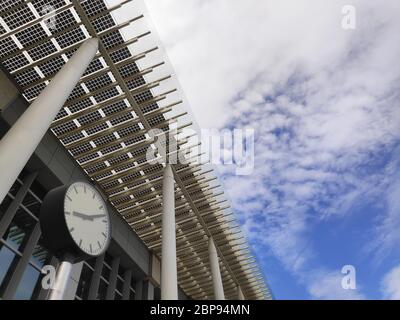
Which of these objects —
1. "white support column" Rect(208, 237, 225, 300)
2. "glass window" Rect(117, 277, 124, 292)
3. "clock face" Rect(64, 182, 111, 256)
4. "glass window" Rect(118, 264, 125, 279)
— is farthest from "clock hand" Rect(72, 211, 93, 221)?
"white support column" Rect(208, 237, 225, 300)

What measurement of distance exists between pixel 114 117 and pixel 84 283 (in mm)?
7020

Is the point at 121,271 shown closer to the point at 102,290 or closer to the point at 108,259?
the point at 108,259

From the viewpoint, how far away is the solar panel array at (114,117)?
11.5m

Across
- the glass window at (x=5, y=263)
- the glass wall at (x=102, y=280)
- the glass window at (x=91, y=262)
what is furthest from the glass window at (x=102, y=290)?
the glass window at (x=5, y=263)

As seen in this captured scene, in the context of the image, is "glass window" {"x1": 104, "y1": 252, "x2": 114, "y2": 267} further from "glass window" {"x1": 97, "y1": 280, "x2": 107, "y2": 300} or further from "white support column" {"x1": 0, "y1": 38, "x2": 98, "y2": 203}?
"white support column" {"x1": 0, "y1": 38, "x2": 98, "y2": 203}

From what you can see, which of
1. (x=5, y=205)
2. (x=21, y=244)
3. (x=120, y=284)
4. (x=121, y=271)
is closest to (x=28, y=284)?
(x=21, y=244)

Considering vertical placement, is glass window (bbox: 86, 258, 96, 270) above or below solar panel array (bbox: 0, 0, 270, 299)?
below

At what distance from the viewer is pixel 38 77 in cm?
1263

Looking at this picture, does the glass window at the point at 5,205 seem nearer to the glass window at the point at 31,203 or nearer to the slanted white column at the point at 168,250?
the glass window at the point at 31,203

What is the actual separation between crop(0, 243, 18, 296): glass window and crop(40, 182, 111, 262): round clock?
8602 millimetres

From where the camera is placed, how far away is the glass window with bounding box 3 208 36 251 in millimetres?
10875

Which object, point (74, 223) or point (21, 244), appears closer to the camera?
point (74, 223)

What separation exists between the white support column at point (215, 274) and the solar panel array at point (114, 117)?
744 mm

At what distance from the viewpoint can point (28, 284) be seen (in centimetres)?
1100
